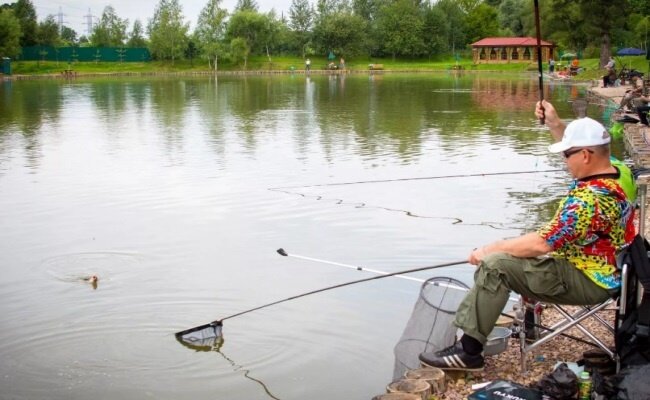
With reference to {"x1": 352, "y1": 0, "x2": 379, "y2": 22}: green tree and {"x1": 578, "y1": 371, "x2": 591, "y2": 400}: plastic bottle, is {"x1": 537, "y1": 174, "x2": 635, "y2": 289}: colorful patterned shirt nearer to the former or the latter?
{"x1": 578, "y1": 371, "x2": 591, "y2": 400}: plastic bottle

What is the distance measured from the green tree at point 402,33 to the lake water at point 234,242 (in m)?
80.6

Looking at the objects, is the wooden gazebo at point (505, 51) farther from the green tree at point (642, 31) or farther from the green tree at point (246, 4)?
the green tree at point (246, 4)

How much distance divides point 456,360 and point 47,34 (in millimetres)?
97861

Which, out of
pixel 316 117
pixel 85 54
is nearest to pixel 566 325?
pixel 316 117

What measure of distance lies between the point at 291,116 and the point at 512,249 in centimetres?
2423

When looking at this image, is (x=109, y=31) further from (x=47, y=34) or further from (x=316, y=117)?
(x=316, y=117)

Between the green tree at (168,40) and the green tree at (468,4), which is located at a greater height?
the green tree at (468,4)

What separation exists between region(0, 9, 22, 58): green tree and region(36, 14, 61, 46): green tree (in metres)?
11.7

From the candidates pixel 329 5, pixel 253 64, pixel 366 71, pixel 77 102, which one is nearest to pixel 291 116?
pixel 77 102

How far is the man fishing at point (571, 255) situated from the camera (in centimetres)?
439

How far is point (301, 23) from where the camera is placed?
110 metres

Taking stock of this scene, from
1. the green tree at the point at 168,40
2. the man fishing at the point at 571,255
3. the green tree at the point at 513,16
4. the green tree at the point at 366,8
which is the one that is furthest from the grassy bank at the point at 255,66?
the man fishing at the point at 571,255

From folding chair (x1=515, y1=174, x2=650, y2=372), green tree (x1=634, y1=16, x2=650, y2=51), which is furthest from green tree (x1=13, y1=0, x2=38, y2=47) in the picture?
folding chair (x1=515, y1=174, x2=650, y2=372)

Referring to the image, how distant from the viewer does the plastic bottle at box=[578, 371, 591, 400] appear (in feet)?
13.9
